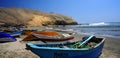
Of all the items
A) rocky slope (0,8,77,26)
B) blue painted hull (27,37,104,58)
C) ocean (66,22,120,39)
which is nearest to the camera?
blue painted hull (27,37,104,58)

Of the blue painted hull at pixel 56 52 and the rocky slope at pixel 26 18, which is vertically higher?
the rocky slope at pixel 26 18

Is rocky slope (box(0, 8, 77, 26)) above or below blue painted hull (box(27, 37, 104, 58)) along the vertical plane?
above

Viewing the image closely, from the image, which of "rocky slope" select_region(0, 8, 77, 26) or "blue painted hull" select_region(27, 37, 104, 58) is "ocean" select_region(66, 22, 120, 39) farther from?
"rocky slope" select_region(0, 8, 77, 26)

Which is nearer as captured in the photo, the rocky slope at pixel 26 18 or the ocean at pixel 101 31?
the ocean at pixel 101 31

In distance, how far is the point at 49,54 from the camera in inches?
281

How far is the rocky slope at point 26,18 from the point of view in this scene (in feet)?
210

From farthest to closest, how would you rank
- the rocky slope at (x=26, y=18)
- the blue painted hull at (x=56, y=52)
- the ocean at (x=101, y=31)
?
the rocky slope at (x=26, y=18) < the ocean at (x=101, y=31) < the blue painted hull at (x=56, y=52)

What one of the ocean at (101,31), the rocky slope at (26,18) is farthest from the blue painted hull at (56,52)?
the rocky slope at (26,18)

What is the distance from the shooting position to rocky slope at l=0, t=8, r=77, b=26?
6392cm

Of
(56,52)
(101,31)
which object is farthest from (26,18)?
(56,52)

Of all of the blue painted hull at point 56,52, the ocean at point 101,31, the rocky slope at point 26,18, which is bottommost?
the ocean at point 101,31

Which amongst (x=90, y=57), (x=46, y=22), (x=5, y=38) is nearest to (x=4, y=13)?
(x=46, y=22)

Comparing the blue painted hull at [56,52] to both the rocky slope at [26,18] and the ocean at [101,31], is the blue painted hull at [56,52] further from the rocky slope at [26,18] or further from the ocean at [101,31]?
the rocky slope at [26,18]

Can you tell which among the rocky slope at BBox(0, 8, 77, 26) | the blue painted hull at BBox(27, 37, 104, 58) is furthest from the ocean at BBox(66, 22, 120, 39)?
the rocky slope at BBox(0, 8, 77, 26)
